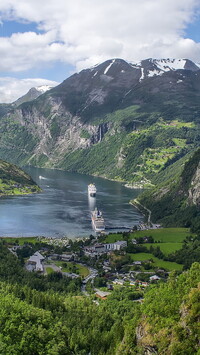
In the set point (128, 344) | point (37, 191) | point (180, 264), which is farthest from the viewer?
point (37, 191)

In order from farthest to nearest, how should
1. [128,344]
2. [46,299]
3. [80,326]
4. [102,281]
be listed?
1. [102,281]
2. [46,299]
3. [80,326]
4. [128,344]

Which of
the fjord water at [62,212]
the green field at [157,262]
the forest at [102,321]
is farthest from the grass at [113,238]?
the forest at [102,321]

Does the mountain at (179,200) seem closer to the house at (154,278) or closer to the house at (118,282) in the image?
the house at (154,278)

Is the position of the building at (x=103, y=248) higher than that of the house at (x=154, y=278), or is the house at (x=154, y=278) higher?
the building at (x=103, y=248)

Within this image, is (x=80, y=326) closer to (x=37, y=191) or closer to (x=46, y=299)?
(x=46, y=299)

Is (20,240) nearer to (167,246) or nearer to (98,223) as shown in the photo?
(98,223)

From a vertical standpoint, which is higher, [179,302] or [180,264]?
[179,302]

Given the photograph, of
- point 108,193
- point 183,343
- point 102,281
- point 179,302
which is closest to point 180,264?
point 102,281

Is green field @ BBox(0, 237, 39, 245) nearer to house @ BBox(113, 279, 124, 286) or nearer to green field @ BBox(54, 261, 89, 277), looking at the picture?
green field @ BBox(54, 261, 89, 277)
